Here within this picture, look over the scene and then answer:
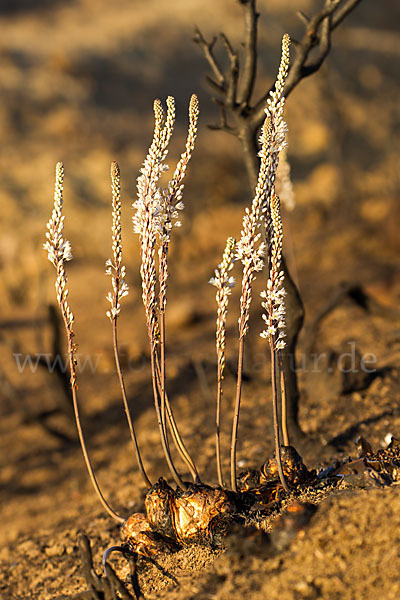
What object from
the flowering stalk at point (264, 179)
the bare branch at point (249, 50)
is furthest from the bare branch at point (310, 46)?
the flowering stalk at point (264, 179)

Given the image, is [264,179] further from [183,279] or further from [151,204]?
[183,279]

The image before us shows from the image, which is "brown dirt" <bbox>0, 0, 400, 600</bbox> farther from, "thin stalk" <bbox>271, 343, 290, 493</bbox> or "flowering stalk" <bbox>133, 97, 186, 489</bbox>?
"flowering stalk" <bbox>133, 97, 186, 489</bbox>

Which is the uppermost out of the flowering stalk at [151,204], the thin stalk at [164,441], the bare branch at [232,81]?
the bare branch at [232,81]

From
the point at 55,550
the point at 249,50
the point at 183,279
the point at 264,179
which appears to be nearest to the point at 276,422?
the point at 264,179

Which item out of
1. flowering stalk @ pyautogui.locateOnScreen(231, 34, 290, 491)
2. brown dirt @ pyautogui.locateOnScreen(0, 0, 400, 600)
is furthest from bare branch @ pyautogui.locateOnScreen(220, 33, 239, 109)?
brown dirt @ pyautogui.locateOnScreen(0, 0, 400, 600)

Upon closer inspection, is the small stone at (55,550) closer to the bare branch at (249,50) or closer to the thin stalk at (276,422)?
the thin stalk at (276,422)
